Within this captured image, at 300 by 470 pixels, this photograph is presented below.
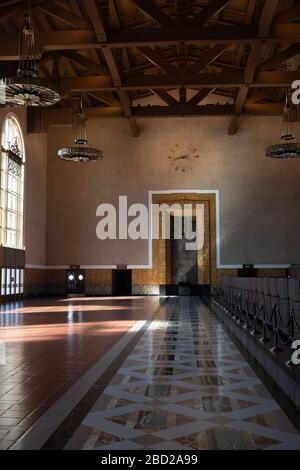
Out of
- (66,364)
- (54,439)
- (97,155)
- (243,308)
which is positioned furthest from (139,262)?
(54,439)

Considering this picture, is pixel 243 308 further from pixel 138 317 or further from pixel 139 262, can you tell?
pixel 139 262

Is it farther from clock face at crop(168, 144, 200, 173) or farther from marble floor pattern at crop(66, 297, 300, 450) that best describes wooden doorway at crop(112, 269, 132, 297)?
marble floor pattern at crop(66, 297, 300, 450)

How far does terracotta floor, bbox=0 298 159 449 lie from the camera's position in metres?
3.63

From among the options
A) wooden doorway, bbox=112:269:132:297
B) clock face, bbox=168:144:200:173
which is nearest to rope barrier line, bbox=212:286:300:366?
wooden doorway, bbox=112:269:132:297

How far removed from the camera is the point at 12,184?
1950cm

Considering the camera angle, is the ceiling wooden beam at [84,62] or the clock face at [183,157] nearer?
the ceiling wooden beam at [84,62]

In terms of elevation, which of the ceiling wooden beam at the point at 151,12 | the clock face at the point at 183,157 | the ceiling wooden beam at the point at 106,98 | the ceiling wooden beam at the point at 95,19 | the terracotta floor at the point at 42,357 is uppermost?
the ceiling wooden beam at the point at 106,98

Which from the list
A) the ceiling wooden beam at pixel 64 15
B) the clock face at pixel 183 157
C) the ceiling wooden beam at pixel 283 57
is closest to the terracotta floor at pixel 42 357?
the ceiling wooden beam at pixel 64 15

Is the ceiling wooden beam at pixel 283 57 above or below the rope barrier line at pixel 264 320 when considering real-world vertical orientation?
above

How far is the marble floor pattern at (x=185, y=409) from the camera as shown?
298 centimetres

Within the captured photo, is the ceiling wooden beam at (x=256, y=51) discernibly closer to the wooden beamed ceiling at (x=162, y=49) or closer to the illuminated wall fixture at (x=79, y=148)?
the wooden beamed ceiling at (x=162, y=49)

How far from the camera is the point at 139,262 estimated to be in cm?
2366

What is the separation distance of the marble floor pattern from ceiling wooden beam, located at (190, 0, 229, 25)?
390 inches

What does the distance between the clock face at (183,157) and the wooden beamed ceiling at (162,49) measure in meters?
2.08
